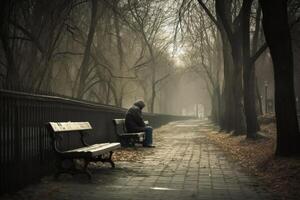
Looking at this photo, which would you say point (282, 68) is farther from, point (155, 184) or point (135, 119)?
point (135, 119)

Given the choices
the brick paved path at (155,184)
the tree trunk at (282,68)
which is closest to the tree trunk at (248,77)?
the tree trunk at (282,68)

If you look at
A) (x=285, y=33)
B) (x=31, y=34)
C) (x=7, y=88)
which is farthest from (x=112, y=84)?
(x=7, y=88)

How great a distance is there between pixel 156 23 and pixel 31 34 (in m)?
19.5

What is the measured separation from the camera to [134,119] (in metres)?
15.0

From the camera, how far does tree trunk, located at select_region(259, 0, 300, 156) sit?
→ 9.84 meters

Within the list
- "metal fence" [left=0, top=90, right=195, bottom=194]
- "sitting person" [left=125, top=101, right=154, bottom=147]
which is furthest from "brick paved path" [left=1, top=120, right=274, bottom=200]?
"sitting person" [left=125, top=101, right=154, bottom=147]

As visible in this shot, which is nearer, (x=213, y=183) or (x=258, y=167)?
(x=213, y=183)

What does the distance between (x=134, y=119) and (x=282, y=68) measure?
616 centimetres

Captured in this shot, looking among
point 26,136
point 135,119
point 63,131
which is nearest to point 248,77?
point 135,119

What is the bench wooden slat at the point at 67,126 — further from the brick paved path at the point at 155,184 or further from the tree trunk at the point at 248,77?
the tree trunk at the point at 248,77

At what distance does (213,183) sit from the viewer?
25.9 ft

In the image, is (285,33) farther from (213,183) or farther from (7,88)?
(7,88)

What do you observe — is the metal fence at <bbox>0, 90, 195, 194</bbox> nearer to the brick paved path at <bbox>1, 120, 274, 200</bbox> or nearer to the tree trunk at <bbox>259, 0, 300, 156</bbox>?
the brick paved path at <bbox>1, 120, 274, 200</bbox>

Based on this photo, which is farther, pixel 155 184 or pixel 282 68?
pixel 282 68
